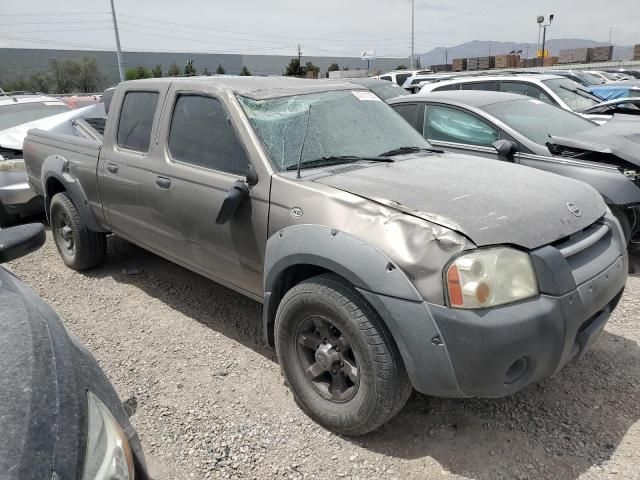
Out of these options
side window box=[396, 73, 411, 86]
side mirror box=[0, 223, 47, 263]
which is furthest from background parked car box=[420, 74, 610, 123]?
side window box=[396, 73, 411, 86]

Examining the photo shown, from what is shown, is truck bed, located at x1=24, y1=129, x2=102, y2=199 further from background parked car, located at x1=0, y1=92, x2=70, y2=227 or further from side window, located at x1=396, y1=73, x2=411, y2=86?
side window, located at x1=396, y1=73, x2=411, y2=86

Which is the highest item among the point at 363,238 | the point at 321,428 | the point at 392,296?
the point at 363,238

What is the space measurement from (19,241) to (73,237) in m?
3.16

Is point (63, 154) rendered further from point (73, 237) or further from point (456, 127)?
point (456, 127)

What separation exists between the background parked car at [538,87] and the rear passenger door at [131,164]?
5616 mm

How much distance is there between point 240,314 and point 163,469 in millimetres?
1680

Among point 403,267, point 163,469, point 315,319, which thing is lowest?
point 163,469

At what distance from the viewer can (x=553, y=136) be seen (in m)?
5.20

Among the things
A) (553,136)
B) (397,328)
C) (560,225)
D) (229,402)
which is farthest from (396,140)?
(553,136)

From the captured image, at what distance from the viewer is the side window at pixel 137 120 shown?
157 inches

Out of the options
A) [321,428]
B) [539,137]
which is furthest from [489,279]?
[539,137]

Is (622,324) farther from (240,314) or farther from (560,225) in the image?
(240,314)

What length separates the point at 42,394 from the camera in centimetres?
152

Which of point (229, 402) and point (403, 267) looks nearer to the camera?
point (403, 267)
